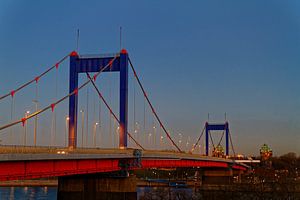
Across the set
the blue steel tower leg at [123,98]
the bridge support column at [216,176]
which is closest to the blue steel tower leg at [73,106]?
the blue steel tower leg at [123,98]

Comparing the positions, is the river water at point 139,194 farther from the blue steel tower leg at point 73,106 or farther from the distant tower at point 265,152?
the distant tower at point 265,152

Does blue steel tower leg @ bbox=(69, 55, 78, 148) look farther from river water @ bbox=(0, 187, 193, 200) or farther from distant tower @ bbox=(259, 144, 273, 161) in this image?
distant tower @ bbox=(259, 144, 273, 161)

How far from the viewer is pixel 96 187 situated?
44.5m

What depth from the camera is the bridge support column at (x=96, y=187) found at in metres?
44.2

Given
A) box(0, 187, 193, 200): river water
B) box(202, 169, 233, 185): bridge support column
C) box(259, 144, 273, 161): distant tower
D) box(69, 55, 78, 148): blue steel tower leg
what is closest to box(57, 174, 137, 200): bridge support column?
box(69, 55, 78, 148): blue steel tower leg

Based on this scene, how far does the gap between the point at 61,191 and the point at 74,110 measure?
7035 mm

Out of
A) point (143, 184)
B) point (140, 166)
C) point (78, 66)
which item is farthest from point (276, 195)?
point (143, 184)

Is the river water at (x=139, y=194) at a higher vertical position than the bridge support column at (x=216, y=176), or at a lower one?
lower

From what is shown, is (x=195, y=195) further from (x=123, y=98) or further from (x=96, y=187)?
(x=96, y=187)

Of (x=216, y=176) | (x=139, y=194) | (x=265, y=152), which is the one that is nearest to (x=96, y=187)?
(x=139, y=194)

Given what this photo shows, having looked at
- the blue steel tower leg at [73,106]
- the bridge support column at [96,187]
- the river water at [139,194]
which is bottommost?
the river water at [139,194]

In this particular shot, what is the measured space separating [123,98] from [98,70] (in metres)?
3.77

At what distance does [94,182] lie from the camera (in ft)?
147

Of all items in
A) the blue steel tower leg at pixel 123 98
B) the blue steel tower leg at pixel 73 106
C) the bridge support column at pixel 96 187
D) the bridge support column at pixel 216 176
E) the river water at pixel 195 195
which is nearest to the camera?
the river water at pixel 195 195
